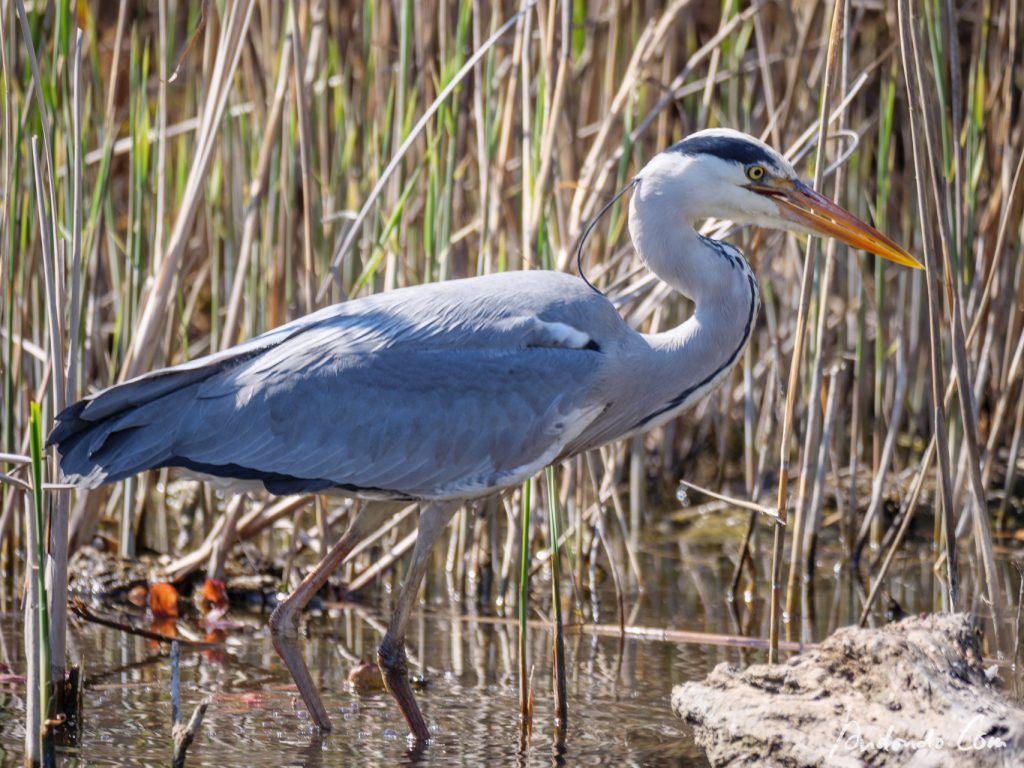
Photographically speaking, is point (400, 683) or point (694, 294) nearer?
point (400, 683)

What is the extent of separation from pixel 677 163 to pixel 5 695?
2.21 m

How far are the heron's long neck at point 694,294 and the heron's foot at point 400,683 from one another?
95cm

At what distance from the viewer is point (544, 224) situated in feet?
13.4

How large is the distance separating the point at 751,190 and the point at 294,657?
1.68 metres

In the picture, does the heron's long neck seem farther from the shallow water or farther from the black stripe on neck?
the shallow water

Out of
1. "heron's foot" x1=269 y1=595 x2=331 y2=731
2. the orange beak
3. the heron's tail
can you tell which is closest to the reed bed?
the orange beak

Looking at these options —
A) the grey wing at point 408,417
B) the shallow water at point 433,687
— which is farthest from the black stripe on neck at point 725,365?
the shallow water at point 433,687

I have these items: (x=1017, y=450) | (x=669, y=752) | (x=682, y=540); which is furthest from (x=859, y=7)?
(x=669, y=752)

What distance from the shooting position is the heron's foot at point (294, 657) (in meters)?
3.59

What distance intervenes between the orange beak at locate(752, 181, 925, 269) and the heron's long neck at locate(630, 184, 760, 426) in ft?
0.59

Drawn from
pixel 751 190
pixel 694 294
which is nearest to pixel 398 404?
pixel 694 294

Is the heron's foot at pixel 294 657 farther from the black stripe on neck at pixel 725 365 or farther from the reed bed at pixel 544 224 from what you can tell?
the black stripe on neck at pixel 725 365

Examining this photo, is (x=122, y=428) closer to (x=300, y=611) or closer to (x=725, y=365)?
(x=300, y=611)

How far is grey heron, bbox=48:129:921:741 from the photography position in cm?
357
